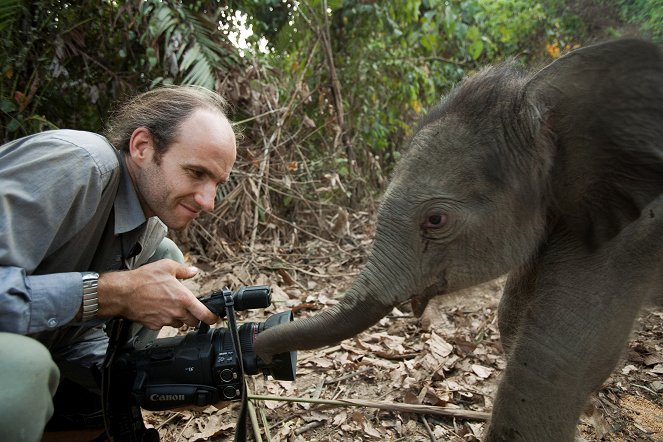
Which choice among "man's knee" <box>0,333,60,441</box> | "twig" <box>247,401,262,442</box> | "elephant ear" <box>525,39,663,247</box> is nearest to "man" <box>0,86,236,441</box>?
"man's knee" <box>0,333,60,441</box>

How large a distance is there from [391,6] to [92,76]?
3963mm

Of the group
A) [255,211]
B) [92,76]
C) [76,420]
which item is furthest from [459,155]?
[92,76]

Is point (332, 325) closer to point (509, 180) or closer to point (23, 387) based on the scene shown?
point (509, 180)

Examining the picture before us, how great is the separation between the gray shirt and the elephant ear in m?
1.98

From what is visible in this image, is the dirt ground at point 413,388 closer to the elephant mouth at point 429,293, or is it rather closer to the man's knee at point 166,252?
the elephant mouth at point 429,293

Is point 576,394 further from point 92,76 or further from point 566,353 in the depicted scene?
point 92,76

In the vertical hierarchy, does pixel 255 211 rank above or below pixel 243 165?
below

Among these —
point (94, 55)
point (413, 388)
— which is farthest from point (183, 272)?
point (94, 55)

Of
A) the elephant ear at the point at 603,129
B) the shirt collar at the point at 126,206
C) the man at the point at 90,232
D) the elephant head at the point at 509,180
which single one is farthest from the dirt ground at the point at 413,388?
the shirt collar at the point at 126,206

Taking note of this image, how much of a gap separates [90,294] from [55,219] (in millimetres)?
346

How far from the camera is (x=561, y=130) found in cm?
231

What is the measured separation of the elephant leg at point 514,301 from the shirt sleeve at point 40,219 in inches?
82.5

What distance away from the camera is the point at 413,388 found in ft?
11.3

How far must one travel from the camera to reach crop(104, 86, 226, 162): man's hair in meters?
2.65
